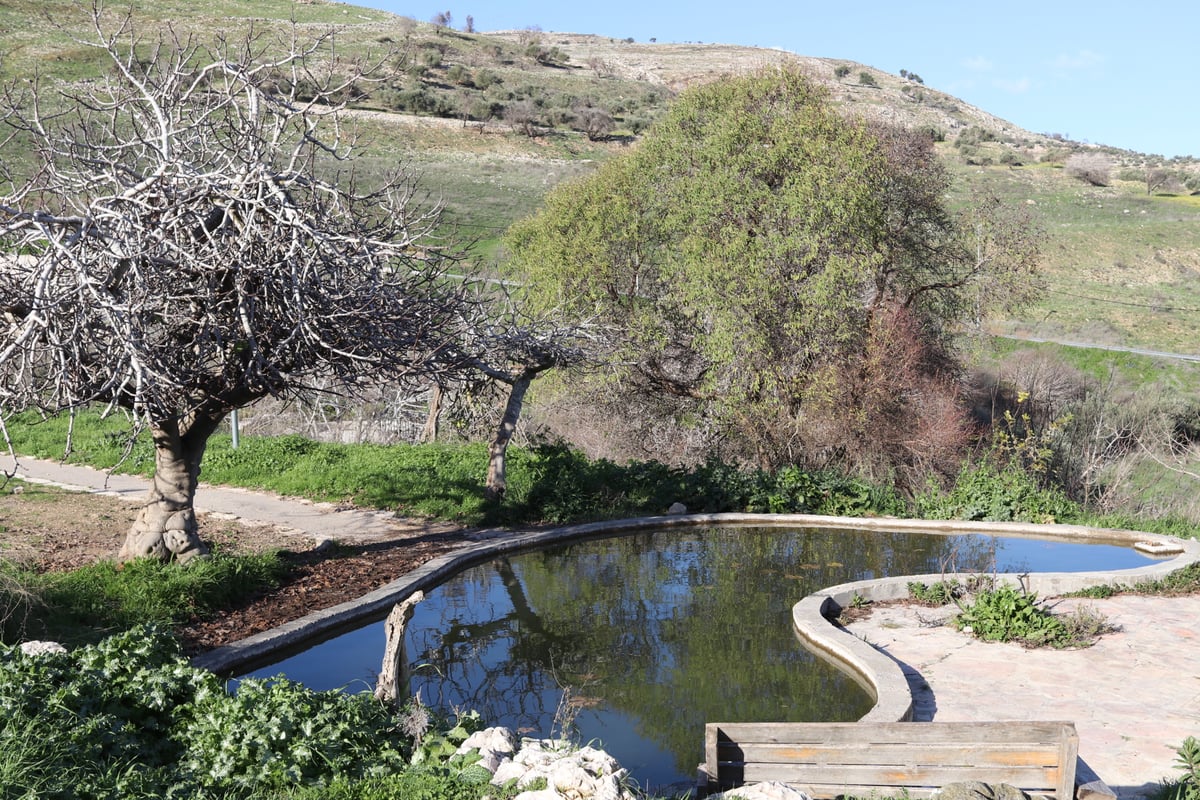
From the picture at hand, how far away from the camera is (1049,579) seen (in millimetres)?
9641

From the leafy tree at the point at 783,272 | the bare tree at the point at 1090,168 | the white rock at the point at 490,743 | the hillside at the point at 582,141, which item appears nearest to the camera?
the white rock at the point at 490,743

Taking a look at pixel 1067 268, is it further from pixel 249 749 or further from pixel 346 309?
pixel 249 749

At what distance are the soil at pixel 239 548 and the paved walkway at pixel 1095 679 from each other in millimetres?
4560

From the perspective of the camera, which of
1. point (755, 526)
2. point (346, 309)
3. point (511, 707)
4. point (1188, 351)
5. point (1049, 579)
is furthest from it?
point (1188, 351)

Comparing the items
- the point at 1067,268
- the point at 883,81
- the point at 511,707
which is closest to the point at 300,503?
the point at 511,707

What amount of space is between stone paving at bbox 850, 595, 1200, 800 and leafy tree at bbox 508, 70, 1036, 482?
338 inches

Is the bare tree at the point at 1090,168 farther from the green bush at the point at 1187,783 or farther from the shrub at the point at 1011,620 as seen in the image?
the green bush at the point at 1187,783

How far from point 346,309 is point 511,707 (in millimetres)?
3396

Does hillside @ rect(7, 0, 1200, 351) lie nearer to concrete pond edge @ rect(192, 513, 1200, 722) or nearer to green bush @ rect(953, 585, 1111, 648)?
concrete pond edge @ rect(192, 513, 1200, 722)

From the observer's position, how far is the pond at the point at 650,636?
21.8 feet

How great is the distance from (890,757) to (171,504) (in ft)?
21.8

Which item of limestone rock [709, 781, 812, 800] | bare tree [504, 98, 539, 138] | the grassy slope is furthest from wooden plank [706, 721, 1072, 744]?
bare tree [504, 98, 539, 138]

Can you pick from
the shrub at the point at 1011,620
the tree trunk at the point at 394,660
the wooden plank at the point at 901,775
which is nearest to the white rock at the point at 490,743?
the tree trunk at the point at 394,660

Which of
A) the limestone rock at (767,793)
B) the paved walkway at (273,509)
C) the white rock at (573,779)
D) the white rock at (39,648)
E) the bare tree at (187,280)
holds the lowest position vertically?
the paved walkway at (273,509)
